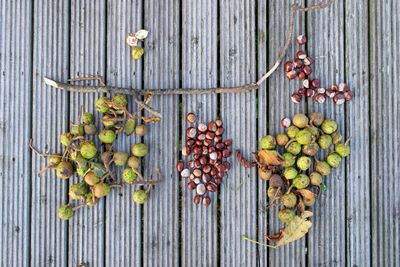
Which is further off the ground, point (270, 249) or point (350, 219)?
point (350, 219)

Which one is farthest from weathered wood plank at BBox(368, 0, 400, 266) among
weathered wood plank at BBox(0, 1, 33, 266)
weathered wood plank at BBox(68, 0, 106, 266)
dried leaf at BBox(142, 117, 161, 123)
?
weathered wood plank at BBox(0, 1, 33, 266)

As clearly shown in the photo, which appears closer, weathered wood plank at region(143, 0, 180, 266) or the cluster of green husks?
the cluster of green husks

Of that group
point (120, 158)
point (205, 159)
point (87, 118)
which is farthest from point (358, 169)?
point (87, 118)

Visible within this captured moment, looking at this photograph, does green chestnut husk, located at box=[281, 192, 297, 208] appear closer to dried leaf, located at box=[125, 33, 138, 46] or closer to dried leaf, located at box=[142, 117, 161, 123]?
dried leaf, located at box=[142, 117, 161, 123]

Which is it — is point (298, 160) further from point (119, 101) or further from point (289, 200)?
point (119, 101)

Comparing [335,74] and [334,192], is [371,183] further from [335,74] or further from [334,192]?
[335,74]

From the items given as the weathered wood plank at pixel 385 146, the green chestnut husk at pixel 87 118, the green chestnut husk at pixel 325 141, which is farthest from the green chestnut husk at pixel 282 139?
the green chestnut husk at pixel 87 118

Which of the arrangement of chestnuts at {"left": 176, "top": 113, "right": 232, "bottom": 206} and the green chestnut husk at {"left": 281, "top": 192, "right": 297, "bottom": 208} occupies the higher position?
the arrangement of chestnuts at {"left": 176, "top": 113, "right": 232, "bottom": 206}

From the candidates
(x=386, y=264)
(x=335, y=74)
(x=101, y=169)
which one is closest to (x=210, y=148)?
(x=101, y=169)
